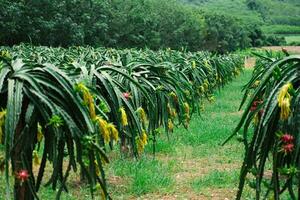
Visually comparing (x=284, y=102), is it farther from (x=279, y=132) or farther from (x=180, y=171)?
(x=180, y=171)

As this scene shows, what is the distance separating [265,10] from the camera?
108 m

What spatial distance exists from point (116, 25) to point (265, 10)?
7531 centimetres

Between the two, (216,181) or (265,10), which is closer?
(216,181)

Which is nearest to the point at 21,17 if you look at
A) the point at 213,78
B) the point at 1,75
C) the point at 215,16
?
the point at 213,78

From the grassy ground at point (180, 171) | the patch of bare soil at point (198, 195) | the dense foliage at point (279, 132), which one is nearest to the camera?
the dense foliage at point (279, 132)

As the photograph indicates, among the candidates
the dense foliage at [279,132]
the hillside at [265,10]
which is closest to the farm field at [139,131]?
the dense foliage at [279,132]

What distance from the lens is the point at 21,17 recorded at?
2877 cm

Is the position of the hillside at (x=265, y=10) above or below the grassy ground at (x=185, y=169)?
above

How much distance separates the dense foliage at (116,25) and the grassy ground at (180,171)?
19.3 metres

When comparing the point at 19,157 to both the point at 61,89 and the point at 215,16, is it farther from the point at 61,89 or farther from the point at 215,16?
the point at 215,16

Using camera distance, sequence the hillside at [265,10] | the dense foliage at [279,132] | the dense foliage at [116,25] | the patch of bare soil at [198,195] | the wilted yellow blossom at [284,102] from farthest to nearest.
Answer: the hillside at [265,10], the dense foliage at [116,25], the patch of bare soil at [198,195], the dense foliage at [279,132], the wilted yellow blossom at [284,102]

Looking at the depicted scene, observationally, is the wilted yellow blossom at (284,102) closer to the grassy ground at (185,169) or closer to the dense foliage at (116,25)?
the grassy ground at (185,169)

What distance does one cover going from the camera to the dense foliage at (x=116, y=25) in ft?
95.9

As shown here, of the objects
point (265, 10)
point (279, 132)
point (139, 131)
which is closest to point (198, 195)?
point (139, 131)
